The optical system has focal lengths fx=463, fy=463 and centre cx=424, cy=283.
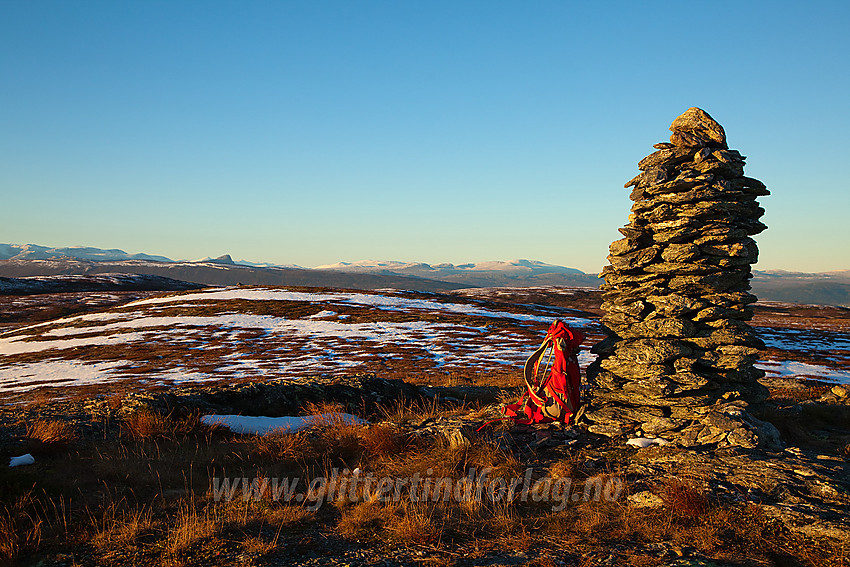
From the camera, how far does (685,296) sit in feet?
34.5

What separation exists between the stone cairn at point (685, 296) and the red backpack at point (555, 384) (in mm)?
737

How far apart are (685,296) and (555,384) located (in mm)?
3568

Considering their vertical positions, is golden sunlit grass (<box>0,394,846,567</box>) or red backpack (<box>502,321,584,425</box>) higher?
red backpack (<box>502,321,584,425</box>)

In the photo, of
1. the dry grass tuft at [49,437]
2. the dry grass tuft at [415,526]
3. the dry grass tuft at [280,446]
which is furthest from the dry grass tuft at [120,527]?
the dry grass tuft at [49,437]

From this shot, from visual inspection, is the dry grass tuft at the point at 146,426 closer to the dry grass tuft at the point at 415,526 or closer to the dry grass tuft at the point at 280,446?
the dry grass tuft at the point at 280,446

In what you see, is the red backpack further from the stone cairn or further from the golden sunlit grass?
the golden sunlit grass

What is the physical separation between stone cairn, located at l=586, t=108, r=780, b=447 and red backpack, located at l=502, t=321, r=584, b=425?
2.42 feet

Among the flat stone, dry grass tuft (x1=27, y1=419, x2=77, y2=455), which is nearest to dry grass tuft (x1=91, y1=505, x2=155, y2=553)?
dry grass tuft (x1=27, y1=419, x2=77, y2=455)

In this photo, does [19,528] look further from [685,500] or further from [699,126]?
[699,126]

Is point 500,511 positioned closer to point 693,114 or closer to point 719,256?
point 719,256

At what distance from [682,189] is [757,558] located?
783 cm

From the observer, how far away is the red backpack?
398 inches

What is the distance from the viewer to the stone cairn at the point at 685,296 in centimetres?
993

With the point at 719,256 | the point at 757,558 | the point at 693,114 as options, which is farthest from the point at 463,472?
the point at 693,114
